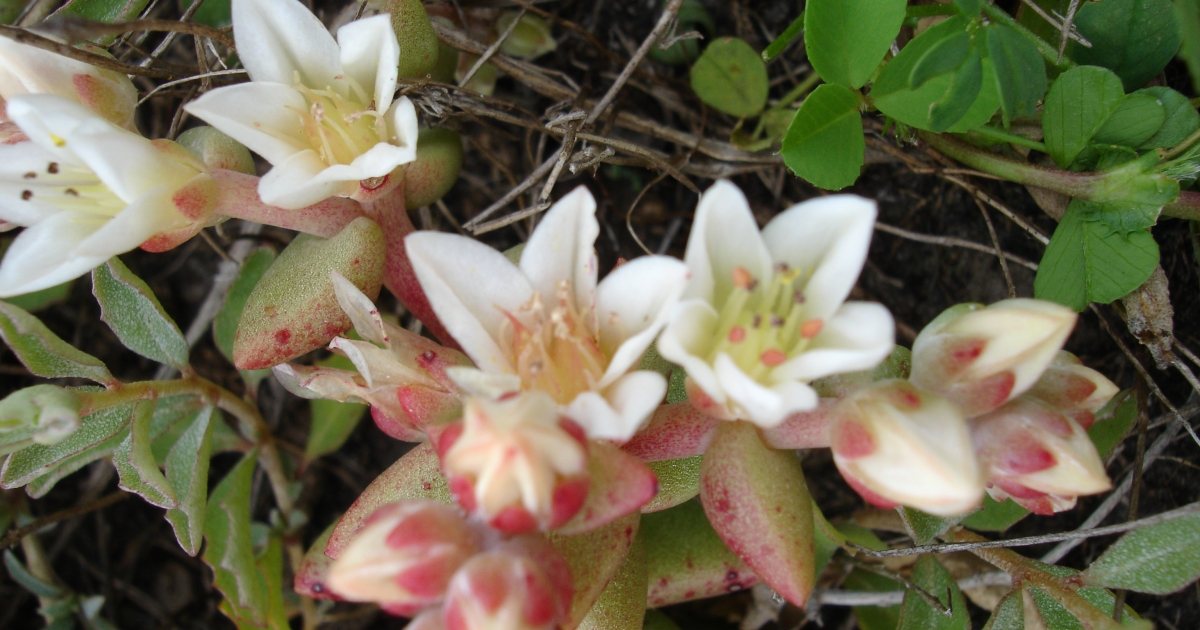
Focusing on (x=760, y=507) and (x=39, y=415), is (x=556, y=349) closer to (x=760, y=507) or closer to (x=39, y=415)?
(x=760, y=507)

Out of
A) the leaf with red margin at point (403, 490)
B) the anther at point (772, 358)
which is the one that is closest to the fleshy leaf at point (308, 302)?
the leaf with red margin at point (403, 490)

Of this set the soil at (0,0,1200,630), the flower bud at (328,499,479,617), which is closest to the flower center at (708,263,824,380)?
the flower bud at (328,499,479,617)

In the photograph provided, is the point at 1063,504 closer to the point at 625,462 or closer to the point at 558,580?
the point at 625,462

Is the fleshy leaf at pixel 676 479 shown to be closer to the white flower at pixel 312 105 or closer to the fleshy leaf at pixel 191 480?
the white flower at pixel 312 105

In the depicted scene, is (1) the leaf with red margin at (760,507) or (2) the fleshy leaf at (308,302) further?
(2) the fleshy leaf at (308,302)

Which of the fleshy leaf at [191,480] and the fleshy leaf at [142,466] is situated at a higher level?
the fleshy leaf at [142,466]

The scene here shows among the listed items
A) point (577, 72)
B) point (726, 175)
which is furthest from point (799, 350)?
point (577, 72)

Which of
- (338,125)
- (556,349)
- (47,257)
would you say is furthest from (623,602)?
(47,257)
